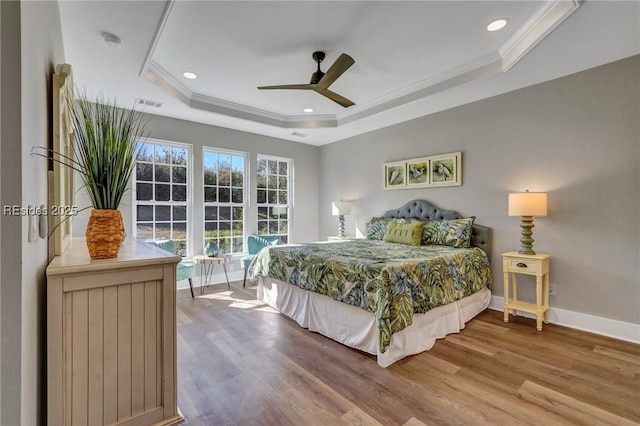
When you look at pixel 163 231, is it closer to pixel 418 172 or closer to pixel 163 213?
pixel 163 213

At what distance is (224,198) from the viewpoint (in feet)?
16.9

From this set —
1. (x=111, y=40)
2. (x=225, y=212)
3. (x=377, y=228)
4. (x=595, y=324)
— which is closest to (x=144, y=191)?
(x=225, y=212)

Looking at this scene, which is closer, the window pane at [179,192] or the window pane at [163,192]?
the window pane at [163,192]

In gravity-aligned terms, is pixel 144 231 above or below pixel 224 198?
below

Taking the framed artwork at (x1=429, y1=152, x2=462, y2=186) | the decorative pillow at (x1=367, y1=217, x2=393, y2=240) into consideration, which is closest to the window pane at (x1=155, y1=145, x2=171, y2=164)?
the decorative pillow at (x1=367, y1=217, x2=393, y2=240)

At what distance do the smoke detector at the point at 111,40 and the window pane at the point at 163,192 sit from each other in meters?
2.30

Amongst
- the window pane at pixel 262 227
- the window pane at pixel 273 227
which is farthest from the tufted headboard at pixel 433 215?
the window pane at pixel 262 227

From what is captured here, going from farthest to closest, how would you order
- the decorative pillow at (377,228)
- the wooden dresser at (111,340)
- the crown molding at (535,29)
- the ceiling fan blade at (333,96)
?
the decorative pillow at (377,228) → the ceiling fan blade at (333,96) → the crown molding at (535,29) → the wooden dresser at (111,340)

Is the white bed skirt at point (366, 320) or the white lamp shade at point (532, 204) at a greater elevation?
the white lamp shade at point (532, 204)

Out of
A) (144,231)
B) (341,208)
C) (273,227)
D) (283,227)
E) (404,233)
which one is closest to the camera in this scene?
(404,233)

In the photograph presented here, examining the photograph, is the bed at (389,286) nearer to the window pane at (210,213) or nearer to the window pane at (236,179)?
the window pane at (210,213)

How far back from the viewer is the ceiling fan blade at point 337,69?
2.47 metres

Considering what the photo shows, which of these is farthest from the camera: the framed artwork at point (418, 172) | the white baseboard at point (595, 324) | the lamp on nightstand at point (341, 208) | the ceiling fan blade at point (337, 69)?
the lamp on nightstand at point (341, 208)

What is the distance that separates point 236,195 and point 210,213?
57 centimetres
